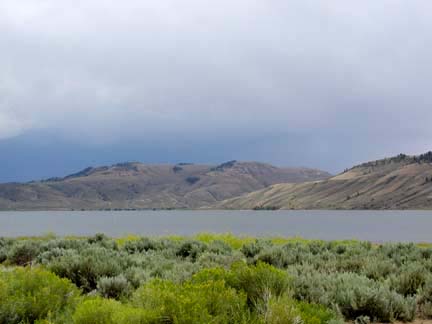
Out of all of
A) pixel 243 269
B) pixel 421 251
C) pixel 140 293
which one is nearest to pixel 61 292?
pixel 140 293

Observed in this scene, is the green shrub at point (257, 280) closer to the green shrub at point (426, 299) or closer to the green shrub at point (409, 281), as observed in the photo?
the green shrub at point (426, 299)

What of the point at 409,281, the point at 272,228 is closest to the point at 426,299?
the point at 409,281

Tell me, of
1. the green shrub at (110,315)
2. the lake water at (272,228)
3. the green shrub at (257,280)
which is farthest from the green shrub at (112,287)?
the lake water at (272,228)

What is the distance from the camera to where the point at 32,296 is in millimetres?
8086

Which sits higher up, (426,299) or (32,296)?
(32,296)

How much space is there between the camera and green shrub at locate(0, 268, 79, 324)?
7.41 m

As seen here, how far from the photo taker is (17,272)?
352 inches

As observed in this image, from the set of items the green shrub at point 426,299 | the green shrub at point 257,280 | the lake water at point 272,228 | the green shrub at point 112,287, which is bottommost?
the lake water at point 272,228

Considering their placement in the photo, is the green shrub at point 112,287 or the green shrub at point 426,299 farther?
the green shrub at point 112,287

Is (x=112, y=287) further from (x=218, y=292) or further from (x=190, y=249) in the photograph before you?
(x=190, y=249)

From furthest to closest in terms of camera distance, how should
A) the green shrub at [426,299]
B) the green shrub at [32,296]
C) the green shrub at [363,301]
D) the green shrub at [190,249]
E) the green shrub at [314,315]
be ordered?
the green shrub at [190,249] < the green shrub at [426,299] < the green shrub at [363,301] < the green shrub at [32,296] < the green shrub at [314,315]

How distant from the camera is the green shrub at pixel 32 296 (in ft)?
24.3

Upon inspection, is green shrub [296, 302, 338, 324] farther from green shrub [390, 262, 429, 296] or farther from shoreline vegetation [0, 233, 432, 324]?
green shrub [390, 262, 429, 296]

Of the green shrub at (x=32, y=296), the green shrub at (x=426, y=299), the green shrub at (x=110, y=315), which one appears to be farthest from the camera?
the green shrub at (x=426, y=299)
